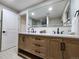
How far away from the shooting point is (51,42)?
4.74 feet

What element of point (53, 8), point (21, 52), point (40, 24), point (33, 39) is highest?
point (53, 8)

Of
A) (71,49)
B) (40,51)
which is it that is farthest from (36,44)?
(71,49)

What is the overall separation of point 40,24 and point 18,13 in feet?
7.26

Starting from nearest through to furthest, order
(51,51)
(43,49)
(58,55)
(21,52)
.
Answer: (58,55)
(51,51)
(43,49)
(21,52)

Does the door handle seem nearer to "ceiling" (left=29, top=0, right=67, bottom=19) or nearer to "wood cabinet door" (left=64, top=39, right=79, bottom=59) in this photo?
"wood cabinet door" (left=64, top=39, right=79, bottom=59)

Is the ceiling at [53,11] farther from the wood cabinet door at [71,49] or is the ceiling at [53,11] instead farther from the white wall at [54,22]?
the wood cabinet door at [71,49]

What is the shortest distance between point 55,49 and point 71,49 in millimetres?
313

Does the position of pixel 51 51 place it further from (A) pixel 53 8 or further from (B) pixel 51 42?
(A) pixel 53 8

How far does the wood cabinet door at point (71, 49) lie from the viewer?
1076 mm

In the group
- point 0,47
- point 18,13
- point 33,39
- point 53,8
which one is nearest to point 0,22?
point 0,47

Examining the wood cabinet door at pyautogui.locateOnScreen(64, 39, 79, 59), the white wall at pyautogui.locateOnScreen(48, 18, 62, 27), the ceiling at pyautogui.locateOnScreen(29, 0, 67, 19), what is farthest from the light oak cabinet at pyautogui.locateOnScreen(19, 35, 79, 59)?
the ceiling at pyautogui.locateOnScreen(29, 0, 67, 19)

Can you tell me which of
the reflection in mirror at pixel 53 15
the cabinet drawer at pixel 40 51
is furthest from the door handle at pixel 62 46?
the reflection in mirror at pixel 53 15

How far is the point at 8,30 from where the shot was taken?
353 cm

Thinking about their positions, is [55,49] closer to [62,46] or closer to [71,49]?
[62,46]
